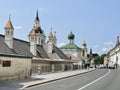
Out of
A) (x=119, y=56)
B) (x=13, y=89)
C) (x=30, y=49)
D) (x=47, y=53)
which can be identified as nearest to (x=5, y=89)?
(x=13, y=89)

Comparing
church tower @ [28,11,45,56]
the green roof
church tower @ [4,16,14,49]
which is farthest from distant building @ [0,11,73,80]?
the green roof

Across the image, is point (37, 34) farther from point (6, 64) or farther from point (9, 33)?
point (6, 64)

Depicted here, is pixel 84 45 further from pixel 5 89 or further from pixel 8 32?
pixel 5 89

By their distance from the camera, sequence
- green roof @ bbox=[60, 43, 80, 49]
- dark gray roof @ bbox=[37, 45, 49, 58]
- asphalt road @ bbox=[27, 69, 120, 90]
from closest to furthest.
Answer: asphalt road @ bbox=[27, 69, 120, 90]
dark gray roof @ bbox=[37, 45, 49, 58]
green roof @ bbox=[60, 43, 80, 49]

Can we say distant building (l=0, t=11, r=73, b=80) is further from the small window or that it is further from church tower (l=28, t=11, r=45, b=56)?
church tower (l=28, t=11, r=45, b=56)

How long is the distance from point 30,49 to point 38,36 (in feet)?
164

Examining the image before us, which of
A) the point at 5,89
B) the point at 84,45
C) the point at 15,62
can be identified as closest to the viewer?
the point at 5,89

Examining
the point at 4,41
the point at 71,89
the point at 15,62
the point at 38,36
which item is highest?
the point at 38,36

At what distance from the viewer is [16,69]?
29.9 m

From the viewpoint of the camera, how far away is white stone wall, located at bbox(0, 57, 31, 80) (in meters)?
27.3

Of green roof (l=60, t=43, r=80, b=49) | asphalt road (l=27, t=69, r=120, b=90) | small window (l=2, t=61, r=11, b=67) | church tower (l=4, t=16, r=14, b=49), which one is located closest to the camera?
asphalt road (l=27, t=69, r=120, b=90)

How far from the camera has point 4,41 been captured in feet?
155

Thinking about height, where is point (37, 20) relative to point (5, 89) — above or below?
above

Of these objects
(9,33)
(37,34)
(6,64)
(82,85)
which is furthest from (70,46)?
(82,85)
